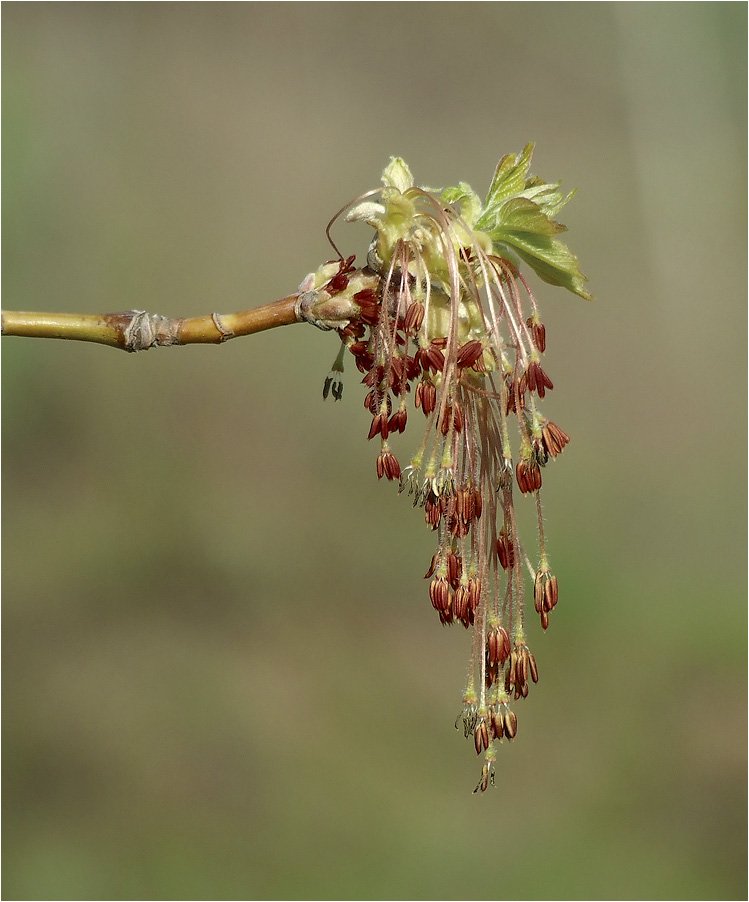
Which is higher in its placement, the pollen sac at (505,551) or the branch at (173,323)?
the branch at (173,323)

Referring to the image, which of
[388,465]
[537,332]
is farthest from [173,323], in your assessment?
[537,332]

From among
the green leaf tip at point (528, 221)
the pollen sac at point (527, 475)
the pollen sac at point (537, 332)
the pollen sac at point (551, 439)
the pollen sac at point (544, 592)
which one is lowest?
the pollen sac at point (544, 592)

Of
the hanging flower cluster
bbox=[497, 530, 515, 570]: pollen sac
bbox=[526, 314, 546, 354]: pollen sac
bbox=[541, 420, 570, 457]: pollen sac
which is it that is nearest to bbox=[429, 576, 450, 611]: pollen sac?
the hanging flower cluster

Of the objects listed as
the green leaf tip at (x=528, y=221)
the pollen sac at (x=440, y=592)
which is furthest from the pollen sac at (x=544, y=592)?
the green leaf tip at (x=528, y=221)

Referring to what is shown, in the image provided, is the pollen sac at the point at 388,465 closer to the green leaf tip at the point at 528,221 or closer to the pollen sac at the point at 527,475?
the pollen sac at the point at 527,475

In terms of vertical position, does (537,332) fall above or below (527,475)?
above

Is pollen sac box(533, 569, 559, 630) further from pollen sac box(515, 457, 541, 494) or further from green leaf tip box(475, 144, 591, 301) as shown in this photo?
green leaf tip box(475, 144, 591, 301)

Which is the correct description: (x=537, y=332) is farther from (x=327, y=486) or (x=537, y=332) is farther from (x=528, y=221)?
(x=327, y=486)
